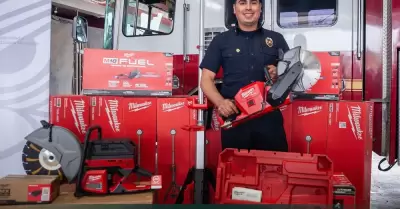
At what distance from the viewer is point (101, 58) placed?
365 centimetres

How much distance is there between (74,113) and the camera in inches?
150

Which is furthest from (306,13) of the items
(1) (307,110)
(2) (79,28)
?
(2) (79,28)

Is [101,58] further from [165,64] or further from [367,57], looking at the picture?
[367,57]

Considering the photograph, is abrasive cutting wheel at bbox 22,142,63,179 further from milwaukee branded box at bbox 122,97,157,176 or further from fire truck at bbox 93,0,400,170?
fire truck at bbox 93,0,400,170

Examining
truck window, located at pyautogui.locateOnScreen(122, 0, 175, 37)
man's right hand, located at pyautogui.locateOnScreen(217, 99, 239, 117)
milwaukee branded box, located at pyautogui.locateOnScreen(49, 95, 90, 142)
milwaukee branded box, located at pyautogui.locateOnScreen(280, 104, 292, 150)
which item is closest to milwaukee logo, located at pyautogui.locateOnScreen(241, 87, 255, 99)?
man's right hand, located at pyautogui.locateOnScreen(217, 99, 239, 117)

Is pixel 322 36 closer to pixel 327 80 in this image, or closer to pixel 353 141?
pixel 327 80

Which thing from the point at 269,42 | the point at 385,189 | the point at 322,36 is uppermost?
the point at 322,36

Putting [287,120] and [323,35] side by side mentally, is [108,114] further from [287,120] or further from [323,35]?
[323,35]

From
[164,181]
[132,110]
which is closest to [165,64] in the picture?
[132,110]

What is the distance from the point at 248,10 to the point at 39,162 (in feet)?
6.94

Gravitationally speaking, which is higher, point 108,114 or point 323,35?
point 323,35

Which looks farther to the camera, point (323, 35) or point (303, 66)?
point (323, 35)

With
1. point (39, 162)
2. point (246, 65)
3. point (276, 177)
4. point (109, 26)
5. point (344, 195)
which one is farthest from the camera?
point (109, 26)

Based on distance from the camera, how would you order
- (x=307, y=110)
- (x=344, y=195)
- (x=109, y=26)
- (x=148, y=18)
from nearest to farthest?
1. (x=344, y=195)
2. (x=307, y=110)
3. (x=148, y=18)
4. (x=109, y=26)
